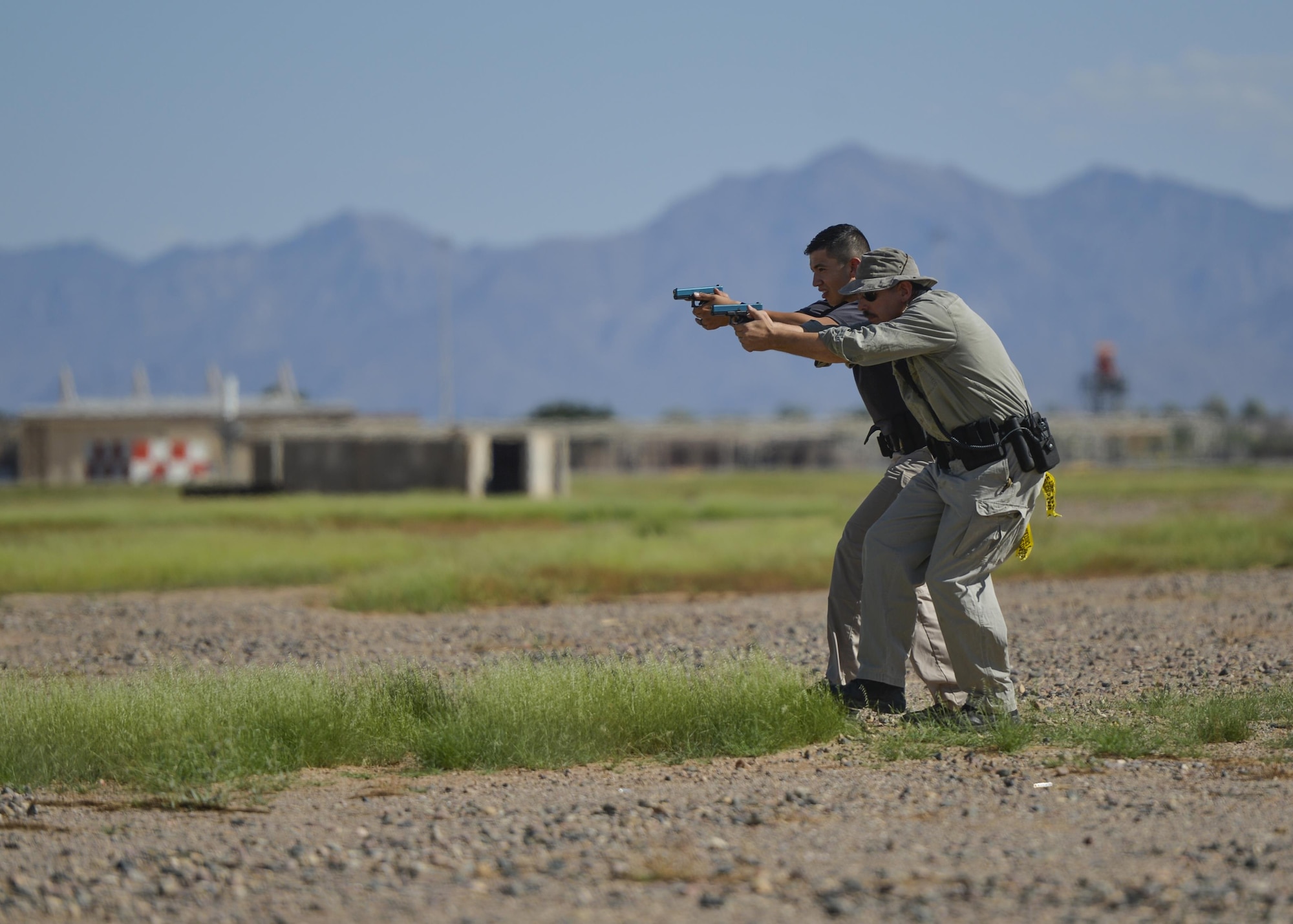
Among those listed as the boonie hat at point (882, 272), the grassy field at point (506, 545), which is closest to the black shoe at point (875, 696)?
the boonie hat at point (882, 272)

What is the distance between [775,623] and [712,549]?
834cm

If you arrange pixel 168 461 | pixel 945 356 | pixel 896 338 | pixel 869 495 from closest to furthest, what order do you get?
pixel 896 338, pixel 945 356, pixel 869 495, pixel 168 461

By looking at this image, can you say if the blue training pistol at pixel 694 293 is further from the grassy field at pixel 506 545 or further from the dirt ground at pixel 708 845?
the grassy field at pixel 506 545

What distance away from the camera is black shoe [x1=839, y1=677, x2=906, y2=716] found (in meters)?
7.62

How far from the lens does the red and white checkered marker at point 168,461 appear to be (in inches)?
2613

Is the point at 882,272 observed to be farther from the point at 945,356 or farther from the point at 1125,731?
the point at 1125,731

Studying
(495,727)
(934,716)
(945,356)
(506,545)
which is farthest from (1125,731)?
(506,545)

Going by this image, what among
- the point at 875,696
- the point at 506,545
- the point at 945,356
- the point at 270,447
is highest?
the point at 945,356

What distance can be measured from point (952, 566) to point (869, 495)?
770 mm

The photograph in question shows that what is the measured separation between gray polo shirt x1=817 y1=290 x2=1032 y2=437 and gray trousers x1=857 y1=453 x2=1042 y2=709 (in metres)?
0.28

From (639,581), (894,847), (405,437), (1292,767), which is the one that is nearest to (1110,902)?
(894,847)

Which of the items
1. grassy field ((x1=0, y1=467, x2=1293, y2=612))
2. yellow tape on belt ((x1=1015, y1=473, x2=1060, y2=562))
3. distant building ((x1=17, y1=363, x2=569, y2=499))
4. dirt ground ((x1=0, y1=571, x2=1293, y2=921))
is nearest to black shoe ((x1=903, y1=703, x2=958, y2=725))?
dirt ground ((x1=0, y1=571, x2=1293, y2=921))

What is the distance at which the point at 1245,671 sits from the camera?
9.45m

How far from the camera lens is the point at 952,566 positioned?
722 cm
